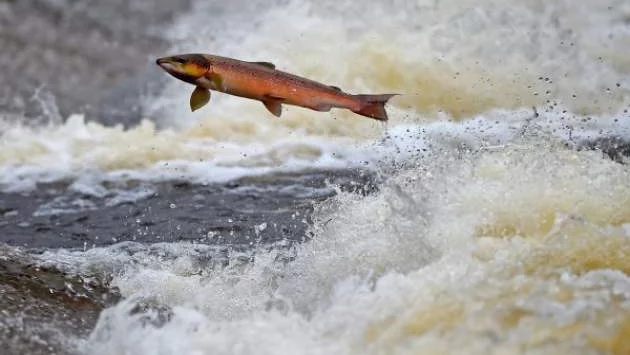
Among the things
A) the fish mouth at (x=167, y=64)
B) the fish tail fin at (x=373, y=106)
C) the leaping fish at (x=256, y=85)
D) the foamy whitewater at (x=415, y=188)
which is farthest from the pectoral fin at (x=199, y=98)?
the foamy whitewater at (x=415, y=188)

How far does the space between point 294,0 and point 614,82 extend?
3.24 metres

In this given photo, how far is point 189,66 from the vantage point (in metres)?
2.93

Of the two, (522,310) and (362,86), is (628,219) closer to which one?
(522,310)

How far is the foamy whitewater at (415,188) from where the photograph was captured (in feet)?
→ 9.04

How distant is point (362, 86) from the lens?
27.2 ft

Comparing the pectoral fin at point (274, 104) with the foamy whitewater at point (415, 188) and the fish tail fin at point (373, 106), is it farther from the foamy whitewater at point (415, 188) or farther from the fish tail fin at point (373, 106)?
the foamy whitewater at point (415, 188)

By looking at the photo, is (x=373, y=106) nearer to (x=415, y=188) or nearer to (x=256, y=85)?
(x=256, y=85)

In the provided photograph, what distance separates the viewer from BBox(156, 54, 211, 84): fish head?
114 inches

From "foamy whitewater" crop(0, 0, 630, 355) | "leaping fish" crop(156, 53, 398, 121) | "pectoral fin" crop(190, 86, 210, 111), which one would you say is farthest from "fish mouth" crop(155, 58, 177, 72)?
"foamy whitewater" crop(0, 0, 630, 355)

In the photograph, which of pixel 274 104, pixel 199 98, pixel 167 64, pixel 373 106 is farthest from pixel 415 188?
pixel 167 64

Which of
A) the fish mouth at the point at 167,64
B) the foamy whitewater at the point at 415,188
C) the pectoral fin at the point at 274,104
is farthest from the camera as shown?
the pectoral fin at the point at 274,104

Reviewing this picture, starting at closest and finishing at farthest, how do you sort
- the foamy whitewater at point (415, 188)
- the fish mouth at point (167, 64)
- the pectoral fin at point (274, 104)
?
1. the foamy whitewater at point (415, 188)
2. the fish mouth at point (167, 64)
3. the pectoral fin at point (274, 104)

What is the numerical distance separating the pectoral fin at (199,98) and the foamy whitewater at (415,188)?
0.63m

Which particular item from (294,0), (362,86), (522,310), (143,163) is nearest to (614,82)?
(362,86)
